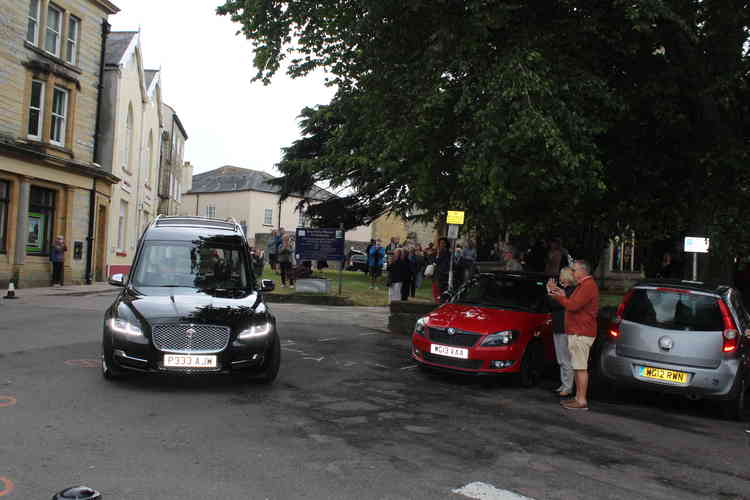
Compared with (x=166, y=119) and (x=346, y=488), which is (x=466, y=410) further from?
(x=166, y=119)

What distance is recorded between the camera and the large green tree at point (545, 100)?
33.8 feet

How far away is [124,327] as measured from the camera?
26.0ft

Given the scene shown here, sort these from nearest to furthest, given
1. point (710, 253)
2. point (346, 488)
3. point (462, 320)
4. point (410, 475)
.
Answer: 1. point (346, 488)
2. point (410, 475)
3. point (462, 320)
4. point (710, 253)

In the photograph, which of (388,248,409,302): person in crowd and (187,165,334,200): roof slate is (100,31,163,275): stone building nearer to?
(388,248,409,302): person in crowd

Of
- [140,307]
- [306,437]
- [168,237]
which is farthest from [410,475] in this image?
[168,237]

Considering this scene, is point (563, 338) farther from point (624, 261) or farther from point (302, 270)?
point (624, 261)

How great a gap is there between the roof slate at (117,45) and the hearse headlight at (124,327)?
25.1 metres

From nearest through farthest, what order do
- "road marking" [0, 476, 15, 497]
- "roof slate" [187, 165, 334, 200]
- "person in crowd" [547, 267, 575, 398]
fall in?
"road marking" [0, 476, 15, 497]
"person in crowd" [547, 267, 575, 398]
"roof slate" [187, 165, 334, 200]

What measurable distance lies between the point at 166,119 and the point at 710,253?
42697 mm

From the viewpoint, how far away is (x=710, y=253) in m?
11.8

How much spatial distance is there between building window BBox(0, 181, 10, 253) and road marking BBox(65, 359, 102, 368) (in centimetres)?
1634

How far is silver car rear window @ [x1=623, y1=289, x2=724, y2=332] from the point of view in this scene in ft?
28.5

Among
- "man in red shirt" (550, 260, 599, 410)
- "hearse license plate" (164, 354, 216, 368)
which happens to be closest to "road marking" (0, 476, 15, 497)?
"hearse license plate" (164, 354, 216, 368)

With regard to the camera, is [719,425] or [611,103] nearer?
[719,425]
